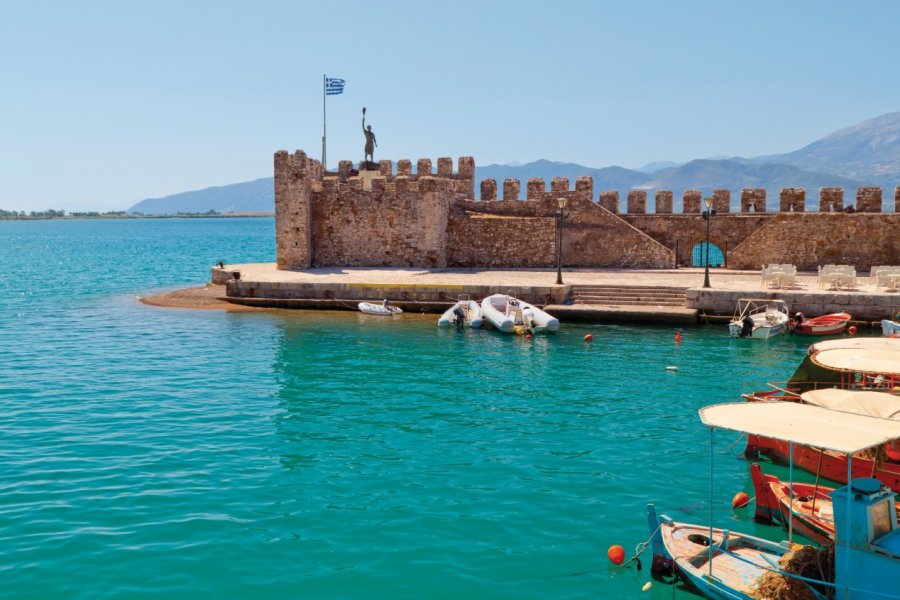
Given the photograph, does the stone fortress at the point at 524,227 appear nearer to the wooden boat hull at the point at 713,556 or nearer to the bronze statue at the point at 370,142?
the bronze statue at the point at 370,142

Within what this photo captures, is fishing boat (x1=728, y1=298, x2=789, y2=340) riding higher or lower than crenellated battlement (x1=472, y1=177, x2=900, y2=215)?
lower

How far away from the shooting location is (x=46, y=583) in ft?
26.2

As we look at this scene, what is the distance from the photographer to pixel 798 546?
7723 mm

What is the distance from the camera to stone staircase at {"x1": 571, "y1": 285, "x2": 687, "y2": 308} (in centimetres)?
2417

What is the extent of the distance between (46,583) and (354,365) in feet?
33.9

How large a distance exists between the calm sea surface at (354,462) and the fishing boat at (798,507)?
0.28 meters

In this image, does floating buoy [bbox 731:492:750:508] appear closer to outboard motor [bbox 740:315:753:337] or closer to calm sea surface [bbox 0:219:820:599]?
calm sea surface [bbox 0:219:820:599]

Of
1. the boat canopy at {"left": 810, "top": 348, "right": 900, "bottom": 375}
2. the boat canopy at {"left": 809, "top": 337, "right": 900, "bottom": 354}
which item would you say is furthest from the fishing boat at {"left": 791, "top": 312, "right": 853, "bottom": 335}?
the boat canopy at {"left": 810, "top": 348, "right": 900, "bottom": 375}

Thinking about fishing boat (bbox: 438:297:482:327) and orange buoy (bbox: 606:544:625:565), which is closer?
orange buoy (bbox: 606:544:625:565)

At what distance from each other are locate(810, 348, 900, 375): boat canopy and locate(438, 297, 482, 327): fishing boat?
11.9 m

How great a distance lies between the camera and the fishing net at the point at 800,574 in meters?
7.08

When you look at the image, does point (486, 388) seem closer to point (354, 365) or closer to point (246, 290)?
point (354, 365)

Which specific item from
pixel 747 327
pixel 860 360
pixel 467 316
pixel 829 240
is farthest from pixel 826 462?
pixel 829 240

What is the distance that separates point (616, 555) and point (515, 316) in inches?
579
